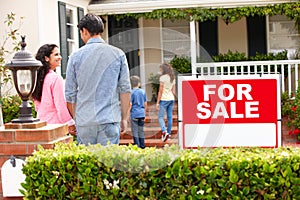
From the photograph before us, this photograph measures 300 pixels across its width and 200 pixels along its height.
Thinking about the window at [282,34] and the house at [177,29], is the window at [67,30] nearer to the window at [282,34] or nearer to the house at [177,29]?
the house at [177,29]

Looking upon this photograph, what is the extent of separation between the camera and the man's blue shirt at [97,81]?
175 inches

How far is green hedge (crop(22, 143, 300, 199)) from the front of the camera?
11.2ft

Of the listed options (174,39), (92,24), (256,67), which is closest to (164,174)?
(92,24)

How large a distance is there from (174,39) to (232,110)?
35.8 feet

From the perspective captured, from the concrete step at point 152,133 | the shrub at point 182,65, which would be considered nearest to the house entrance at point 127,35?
the shrub at point 182,65

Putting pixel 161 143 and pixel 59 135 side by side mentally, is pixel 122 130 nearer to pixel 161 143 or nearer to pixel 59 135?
pixel 59 135

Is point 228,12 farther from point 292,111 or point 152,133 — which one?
point 152,133

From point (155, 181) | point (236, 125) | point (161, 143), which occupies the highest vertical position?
point (236, 125)

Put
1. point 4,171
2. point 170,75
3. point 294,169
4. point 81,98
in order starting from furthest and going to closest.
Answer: point 170,75 → point 81,98 → point 4,171 → point 294,169

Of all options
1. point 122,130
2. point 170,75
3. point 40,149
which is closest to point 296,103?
point 170,75

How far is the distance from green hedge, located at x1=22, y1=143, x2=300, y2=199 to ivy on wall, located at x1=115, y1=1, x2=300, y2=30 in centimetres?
867

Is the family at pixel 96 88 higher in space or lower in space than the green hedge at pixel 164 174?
higher

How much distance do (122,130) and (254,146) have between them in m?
1.59

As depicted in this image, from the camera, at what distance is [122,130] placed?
5.04 meters
